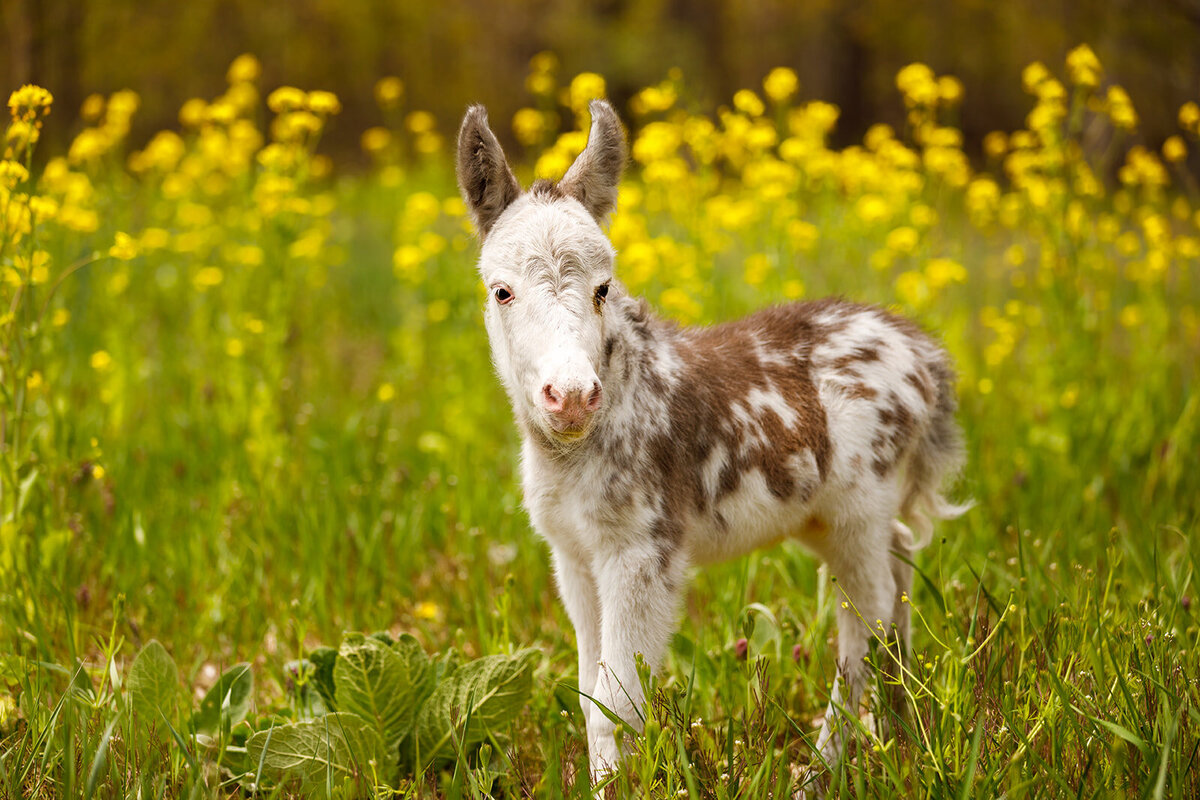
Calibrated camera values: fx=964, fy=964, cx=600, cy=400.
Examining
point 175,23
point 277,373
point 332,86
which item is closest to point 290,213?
point 277,373

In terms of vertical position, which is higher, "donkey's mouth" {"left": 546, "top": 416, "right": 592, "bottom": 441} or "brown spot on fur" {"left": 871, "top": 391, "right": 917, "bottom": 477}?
"donkey's mouth" {"left": 546, "top": 416, "right": 592, "bottom": 441}

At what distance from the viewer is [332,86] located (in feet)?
57.0

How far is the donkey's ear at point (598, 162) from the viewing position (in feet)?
9.82

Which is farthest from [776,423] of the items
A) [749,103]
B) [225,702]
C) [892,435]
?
[749,103]

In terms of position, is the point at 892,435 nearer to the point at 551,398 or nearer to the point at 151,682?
the point at 551,398

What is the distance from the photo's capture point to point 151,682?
306 cm

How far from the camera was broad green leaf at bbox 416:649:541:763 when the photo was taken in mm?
3074

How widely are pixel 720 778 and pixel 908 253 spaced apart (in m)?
3.82

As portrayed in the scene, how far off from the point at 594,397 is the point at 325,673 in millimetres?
1572

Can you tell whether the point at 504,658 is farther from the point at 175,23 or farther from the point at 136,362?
the point at 175,23

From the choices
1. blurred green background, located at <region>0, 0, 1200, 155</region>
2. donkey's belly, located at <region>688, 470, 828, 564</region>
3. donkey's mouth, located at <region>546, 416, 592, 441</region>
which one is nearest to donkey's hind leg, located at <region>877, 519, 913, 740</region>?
donkey's belly, located at <region>688, 470, 828, 564</region>

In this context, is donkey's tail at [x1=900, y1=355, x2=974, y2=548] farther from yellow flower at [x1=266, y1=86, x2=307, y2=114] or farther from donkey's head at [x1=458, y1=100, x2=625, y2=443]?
yellow flower at [x1=266, y1=86, x2=307, y2=114]

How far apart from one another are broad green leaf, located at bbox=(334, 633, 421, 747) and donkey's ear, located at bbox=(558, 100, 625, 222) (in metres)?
1.55

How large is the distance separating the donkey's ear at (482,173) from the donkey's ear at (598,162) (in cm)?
18
